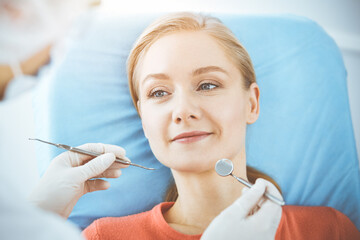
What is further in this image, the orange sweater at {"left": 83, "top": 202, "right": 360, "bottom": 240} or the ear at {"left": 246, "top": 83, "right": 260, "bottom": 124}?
the ear at {"left": 246, "top": 83, "right": 260, "bottom": 124}

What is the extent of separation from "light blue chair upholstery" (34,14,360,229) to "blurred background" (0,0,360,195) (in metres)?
0.04

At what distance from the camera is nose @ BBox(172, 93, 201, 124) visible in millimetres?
814

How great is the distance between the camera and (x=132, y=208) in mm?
955

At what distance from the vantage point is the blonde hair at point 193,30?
3.02ft

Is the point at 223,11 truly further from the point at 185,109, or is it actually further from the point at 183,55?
the point at 185,109

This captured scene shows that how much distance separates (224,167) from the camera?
2.62 ft

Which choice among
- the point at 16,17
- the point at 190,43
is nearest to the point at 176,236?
the point at 190,43

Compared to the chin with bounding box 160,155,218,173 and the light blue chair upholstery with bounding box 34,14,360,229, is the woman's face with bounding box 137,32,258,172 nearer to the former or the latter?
the chin with bounding box 160,155,218,173

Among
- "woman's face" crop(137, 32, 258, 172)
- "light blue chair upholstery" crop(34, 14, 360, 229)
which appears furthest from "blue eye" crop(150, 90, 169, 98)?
"light blue chair upholstery" crop(34, 14, 360, 229)

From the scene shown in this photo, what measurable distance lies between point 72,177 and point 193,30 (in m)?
0.51

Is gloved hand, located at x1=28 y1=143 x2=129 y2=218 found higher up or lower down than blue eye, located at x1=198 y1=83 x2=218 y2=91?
lower down

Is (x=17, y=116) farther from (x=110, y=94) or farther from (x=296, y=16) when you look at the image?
(x=296, y=16)

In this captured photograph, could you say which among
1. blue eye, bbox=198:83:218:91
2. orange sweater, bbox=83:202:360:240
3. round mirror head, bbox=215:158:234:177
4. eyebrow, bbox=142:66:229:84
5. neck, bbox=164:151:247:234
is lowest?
orange sweater, bbox=83:202:360:240

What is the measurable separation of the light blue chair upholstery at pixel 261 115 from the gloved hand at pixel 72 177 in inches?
2.6
